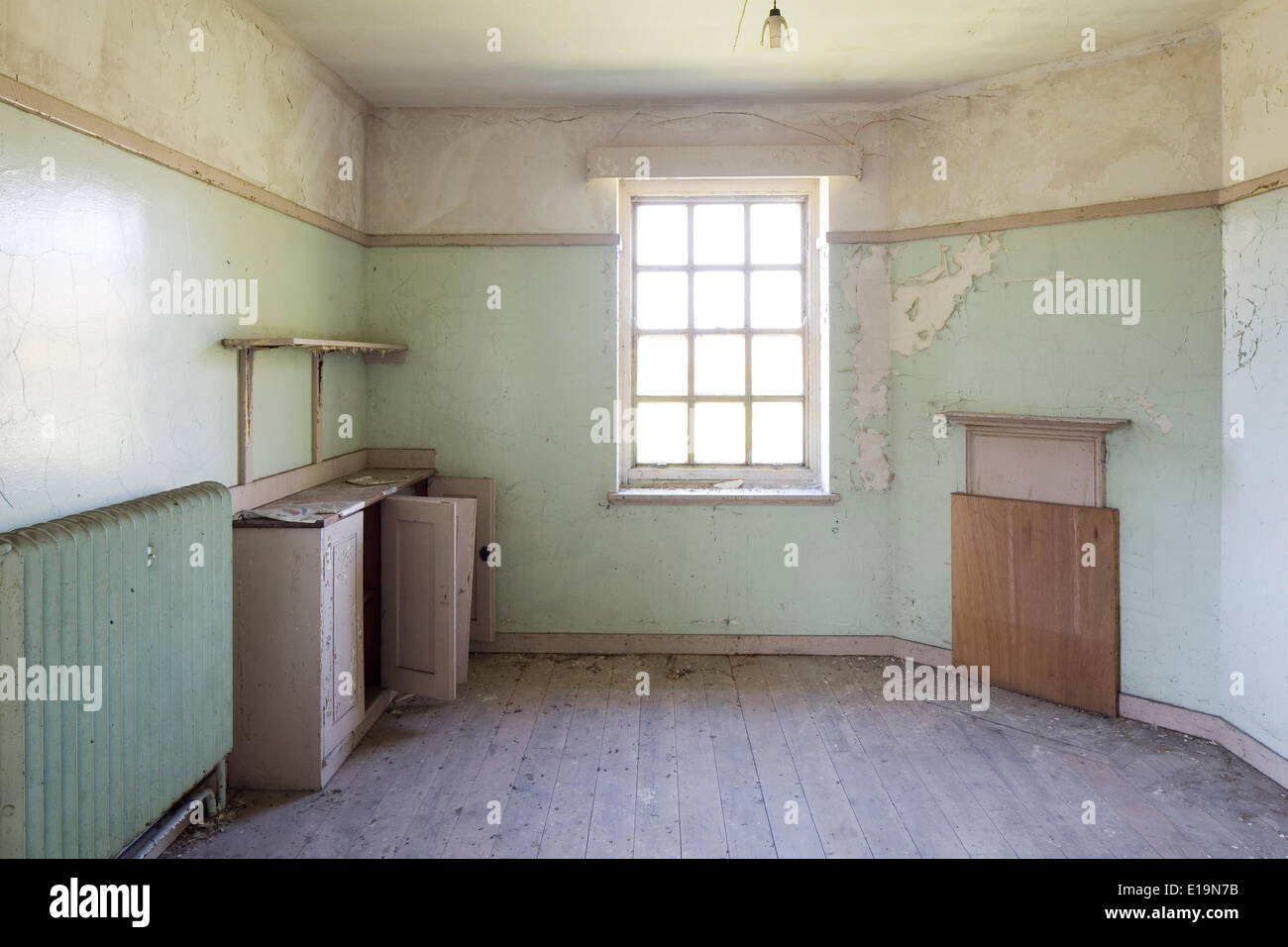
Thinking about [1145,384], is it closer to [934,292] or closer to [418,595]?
[934,292]

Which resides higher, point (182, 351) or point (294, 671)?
point (182, 351)

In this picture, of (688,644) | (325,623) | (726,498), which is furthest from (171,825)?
(726,498)

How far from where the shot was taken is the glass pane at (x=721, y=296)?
4.75 meters

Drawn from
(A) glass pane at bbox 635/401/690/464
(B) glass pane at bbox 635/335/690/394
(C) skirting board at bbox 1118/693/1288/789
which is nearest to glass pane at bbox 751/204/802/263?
(B) glass pane at bbox 635/335/690/394

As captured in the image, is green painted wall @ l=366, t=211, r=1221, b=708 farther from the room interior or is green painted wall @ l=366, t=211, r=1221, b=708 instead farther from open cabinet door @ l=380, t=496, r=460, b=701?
open cabinet door @ l=380, t=496, r=460, b=701

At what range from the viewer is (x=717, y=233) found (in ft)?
15.6

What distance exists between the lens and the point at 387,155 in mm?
4578

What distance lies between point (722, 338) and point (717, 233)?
587 millimetres

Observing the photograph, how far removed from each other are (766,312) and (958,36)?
1.62m

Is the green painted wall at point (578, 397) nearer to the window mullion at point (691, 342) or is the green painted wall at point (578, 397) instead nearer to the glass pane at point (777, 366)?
the glass pane at point (777, 366)

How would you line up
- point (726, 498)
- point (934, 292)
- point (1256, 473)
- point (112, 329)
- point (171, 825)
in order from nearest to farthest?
1. point (112, 329)
2. point (171, 825)
3. point (1256, 473)
4. point (934, 292)
5. point (726, 498)

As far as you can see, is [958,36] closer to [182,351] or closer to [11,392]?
[182,351]

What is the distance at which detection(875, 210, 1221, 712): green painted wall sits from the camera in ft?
11.8
